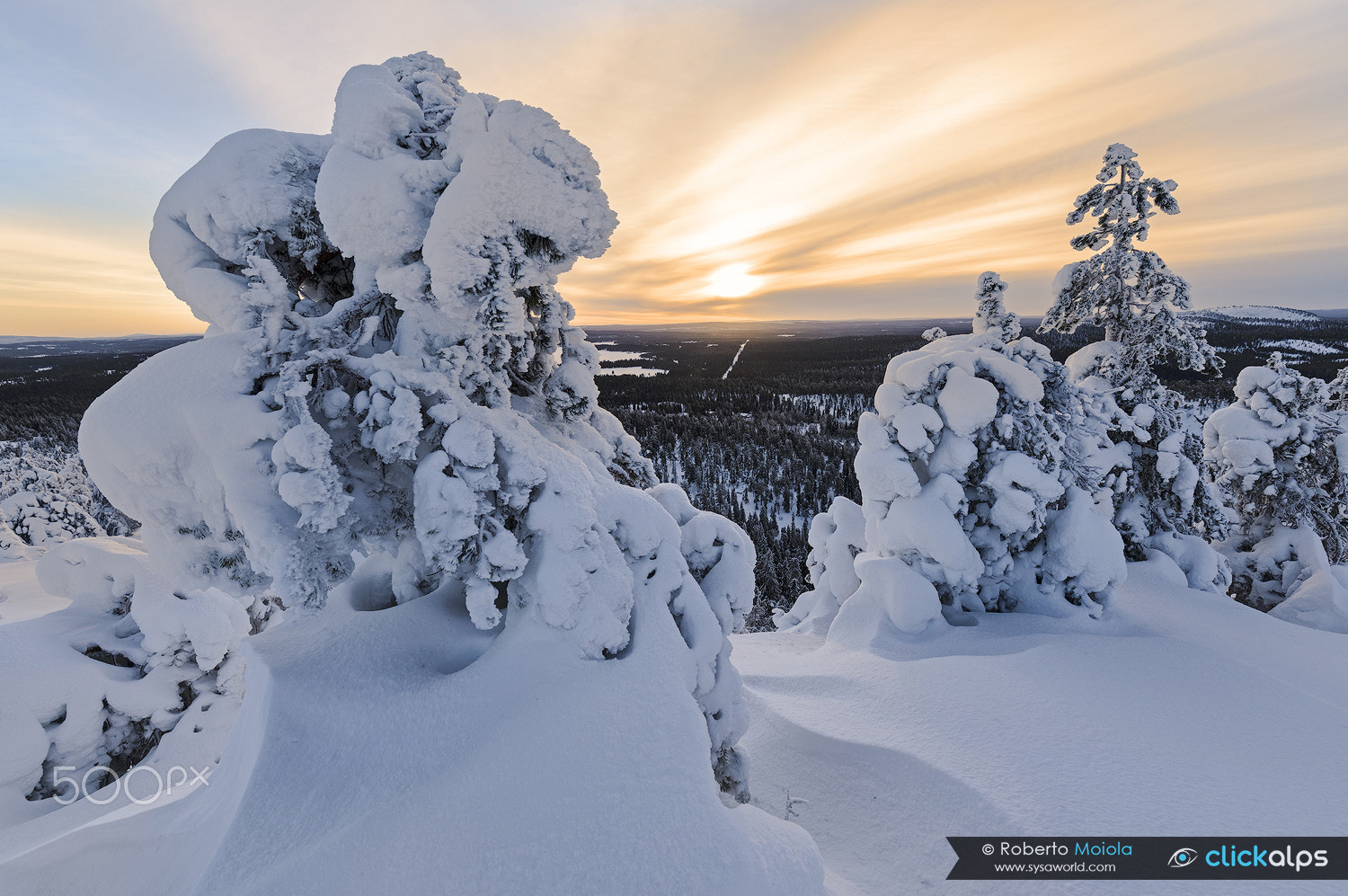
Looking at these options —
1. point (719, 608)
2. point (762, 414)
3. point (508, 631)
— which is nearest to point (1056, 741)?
point (719, 608)

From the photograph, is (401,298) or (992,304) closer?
(401,298)

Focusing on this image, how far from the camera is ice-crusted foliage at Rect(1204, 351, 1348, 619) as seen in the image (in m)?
10.2

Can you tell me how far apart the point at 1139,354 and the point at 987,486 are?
764 cm

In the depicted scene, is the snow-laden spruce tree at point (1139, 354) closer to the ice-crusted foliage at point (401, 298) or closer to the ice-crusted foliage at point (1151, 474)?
the ice-crusted foliage at point (1151, 474)

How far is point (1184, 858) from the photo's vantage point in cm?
322

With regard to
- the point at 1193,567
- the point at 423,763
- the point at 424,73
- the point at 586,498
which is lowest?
the point at 1193,567

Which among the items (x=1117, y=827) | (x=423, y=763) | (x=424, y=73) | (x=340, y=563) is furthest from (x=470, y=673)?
(x=424, y=73)

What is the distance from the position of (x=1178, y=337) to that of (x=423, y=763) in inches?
613

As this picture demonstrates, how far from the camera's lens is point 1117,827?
346 centimetres

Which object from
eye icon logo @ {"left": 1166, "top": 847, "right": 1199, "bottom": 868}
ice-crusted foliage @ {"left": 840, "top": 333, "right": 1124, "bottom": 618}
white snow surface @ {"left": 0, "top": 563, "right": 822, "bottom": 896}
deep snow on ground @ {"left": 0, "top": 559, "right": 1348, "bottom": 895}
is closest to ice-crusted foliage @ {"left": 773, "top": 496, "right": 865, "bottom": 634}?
ice-crusted foliage @ {"left": 840, "top": 333, "right": 1124, "bottom": 618}

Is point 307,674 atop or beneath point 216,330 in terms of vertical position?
beneath

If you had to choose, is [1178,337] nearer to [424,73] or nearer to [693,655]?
[693,655]

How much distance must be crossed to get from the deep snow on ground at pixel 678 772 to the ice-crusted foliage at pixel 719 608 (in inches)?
28.3

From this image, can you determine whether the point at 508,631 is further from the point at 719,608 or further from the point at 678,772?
the point at 719,608
